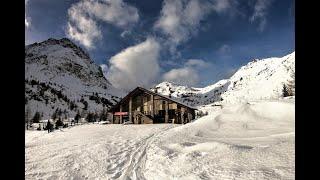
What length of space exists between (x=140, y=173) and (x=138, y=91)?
3342cm

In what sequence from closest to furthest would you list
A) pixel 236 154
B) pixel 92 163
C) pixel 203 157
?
pixel 236 154 → pixel 203 157 → pixel 92 163

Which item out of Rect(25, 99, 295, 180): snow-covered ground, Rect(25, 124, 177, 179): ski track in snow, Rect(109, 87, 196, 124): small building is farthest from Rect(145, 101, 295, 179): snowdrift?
Rect(109, 87, 196, 124): small building

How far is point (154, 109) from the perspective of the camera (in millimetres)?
43562

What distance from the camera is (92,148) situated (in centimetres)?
1764

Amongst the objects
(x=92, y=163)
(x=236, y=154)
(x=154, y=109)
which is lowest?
(x=92, y=163)

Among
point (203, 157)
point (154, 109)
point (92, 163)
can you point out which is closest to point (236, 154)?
point (203, 157)

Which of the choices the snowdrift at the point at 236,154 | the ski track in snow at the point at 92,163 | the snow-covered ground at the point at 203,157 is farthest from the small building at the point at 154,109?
the ski track in snow at the point at 92,163

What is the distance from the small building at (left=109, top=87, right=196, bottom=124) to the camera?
141ft

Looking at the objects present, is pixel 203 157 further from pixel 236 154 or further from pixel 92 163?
pixel 92 163

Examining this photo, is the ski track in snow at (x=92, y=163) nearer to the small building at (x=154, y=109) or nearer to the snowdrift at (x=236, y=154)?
the snowdrift at (x=236, y=154)

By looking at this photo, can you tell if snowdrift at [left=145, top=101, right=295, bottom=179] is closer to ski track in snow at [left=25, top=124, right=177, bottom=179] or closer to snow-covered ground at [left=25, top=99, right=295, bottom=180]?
snow-covered ground at [left=25, top=99, right=295, bottom=180]

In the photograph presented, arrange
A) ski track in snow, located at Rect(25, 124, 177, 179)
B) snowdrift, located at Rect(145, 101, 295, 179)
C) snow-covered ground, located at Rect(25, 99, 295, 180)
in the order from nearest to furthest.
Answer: snowdrift, located at Rect(145, 101, 295, 179) < snow-covered ground, located at Rect(25, 99, 295, 180) < ski track in snow, located at Rect(25, 124, 177, 179)
